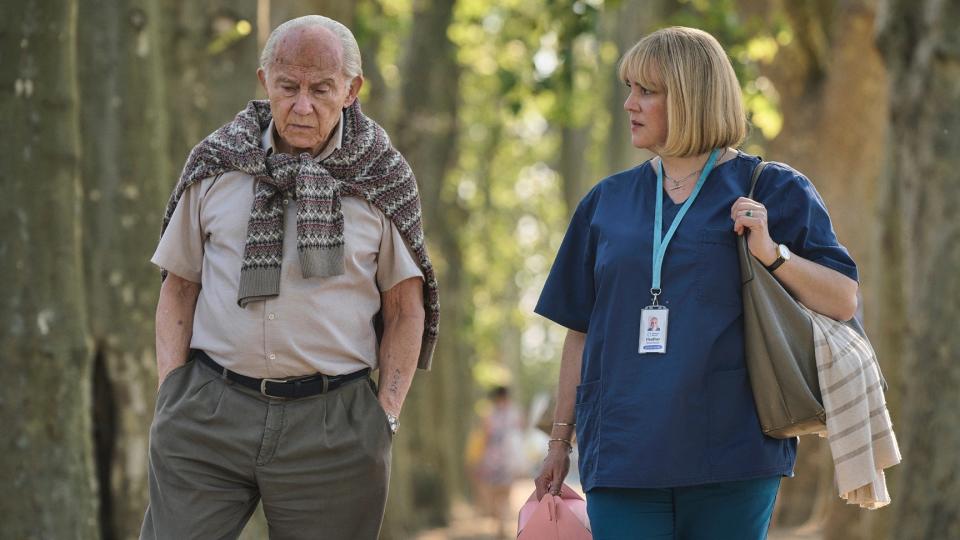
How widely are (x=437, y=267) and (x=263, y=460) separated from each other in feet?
53.1

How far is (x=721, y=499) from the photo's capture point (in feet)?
15.4

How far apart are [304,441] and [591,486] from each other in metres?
0.85

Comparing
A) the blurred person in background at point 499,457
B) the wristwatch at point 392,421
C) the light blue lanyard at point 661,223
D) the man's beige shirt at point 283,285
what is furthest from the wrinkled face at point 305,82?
the blurred person in background at point 499,457

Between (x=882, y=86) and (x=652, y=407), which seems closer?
(x=652, y=407)

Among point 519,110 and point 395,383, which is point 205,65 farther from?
point 395,383

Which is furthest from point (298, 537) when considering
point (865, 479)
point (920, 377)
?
point (920, 377)

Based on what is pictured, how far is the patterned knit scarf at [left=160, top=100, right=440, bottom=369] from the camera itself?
482cm

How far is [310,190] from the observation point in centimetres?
487

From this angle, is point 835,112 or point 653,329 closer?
point 653,329

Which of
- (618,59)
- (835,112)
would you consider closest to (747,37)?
(618,59)

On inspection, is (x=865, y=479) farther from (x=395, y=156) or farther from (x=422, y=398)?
(x=422, y=398)

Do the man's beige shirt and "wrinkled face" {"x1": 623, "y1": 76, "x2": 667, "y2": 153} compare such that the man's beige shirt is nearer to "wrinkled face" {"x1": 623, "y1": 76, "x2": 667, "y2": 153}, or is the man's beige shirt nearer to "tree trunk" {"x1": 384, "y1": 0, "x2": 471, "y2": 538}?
"wrinkled face" {"x1": 623, "y1": 76, "x2": 667, "y2": 153}

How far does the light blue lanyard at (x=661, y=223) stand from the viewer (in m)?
4.75

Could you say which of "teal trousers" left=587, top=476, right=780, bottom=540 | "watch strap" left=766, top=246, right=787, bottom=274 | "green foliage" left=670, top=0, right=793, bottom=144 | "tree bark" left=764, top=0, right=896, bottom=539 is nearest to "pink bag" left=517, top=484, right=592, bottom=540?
"teal trousers" left=587, top=476, right=780, bottom=540
